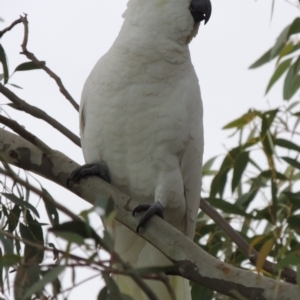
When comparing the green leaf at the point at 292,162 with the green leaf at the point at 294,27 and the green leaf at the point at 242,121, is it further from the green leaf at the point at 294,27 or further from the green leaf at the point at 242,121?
the green leaf at the point at 294,27

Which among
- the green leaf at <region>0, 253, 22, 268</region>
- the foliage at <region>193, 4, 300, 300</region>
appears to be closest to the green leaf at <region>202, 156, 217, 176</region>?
the foliage at <region>193, 4, 300, 300</region>

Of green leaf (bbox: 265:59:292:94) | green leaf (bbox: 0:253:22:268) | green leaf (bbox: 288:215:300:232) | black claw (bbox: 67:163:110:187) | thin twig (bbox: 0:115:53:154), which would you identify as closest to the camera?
green leaf (bbox: 0:253:22:268)

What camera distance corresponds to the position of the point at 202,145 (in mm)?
2154

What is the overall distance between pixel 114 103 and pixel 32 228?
0.46m

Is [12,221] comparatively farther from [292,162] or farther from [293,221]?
[292,162]

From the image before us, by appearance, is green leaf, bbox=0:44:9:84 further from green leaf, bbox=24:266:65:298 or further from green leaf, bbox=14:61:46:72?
green leaf, bbox=24:266:65:298

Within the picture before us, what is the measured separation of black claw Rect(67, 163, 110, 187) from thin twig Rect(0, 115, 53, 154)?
0.09 metres

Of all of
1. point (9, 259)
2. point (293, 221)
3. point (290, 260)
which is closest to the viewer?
point (9, 259)

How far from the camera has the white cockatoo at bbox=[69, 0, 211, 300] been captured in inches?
79.9

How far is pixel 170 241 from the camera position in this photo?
1.64m

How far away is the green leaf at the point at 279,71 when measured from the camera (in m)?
2.79

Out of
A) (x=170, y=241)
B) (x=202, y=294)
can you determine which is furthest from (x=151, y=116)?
(x=202, y=294)

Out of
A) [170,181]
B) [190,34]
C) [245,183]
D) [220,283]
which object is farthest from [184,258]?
[245,183]

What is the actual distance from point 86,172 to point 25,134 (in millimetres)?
236
